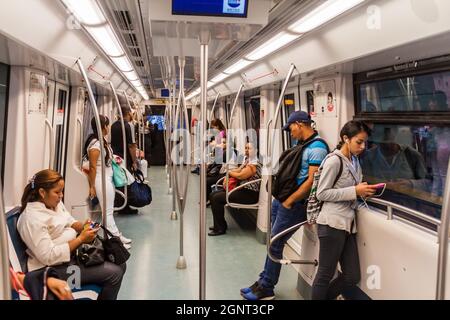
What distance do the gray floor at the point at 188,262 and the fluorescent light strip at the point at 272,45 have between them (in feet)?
7.26

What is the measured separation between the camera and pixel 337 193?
2.51 meters

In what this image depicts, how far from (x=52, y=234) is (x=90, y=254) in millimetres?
293

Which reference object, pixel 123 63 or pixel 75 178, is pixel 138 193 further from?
pixel 123 63

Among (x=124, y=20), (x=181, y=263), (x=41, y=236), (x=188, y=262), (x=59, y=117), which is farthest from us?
(x=59, y=117)

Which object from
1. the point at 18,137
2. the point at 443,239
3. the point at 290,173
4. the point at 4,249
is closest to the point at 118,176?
the point at 18,137

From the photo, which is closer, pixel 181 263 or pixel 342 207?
pixel 342 207

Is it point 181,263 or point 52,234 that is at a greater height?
point 52,234

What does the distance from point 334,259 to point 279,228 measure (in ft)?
2.20

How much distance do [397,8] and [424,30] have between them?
231 mm

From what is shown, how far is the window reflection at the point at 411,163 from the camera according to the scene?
2301mm

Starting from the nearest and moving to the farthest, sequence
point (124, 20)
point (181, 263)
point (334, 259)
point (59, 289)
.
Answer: point (59, 289) < point (334, 259) < point (124, 20) < point (181, 263)

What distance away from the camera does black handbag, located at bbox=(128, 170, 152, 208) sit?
5.53 m

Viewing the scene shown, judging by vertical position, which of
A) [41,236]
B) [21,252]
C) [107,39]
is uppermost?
[107,39]
